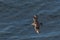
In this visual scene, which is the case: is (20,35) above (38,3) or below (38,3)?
below

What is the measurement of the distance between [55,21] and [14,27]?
1848 millimetres

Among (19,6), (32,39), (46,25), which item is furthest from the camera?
(19,6)

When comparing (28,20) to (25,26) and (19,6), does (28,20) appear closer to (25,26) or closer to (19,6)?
(25,26)

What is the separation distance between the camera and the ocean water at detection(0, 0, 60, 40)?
11.4m

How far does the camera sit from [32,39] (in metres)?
11.1

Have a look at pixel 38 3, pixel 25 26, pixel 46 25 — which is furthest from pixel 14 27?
pixel 38 3

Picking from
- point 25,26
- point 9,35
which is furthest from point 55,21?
point 9,35

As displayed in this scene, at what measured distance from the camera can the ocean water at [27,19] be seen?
11.4 meters

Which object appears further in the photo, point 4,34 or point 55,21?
point 55,21

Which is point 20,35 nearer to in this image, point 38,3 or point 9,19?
point 9,19

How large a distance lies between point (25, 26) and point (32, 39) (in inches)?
35.5

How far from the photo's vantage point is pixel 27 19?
1228 centimetres

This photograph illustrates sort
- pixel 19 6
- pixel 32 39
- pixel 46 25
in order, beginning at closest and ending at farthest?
1. pixel 32 39
2. pixel 46 25
3. pixel 19 6

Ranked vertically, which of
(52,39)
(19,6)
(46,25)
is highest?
(19,6)
